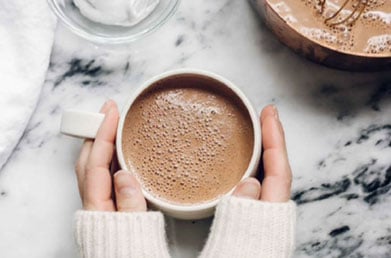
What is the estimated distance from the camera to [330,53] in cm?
83

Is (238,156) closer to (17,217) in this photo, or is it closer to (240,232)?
(240,232)

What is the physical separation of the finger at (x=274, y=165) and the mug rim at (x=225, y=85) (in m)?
0.01

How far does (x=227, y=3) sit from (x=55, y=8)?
6.3 inches

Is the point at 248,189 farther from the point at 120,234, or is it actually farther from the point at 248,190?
the point at 120,234

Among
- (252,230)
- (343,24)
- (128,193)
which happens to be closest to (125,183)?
(128,193)

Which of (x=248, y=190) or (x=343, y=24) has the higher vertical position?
(x=343, y=24)

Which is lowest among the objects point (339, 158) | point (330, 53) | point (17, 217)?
point (17, 217)

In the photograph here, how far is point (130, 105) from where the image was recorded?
85cm

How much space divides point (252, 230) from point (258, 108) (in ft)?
0.43

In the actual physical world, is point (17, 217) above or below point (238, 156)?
below

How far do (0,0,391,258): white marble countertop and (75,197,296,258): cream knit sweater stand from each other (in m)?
0.08

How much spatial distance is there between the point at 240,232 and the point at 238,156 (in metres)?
0.07

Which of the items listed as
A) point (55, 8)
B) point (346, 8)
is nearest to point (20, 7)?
point (55, 8)

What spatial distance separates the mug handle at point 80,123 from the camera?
33.2 inches
